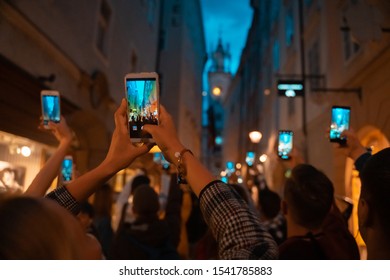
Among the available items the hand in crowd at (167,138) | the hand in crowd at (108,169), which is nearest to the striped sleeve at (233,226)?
the hand in crowd at (167,138)

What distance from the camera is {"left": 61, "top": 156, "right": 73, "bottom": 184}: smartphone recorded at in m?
1.97

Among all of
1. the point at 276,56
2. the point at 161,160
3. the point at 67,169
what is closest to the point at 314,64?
the point at 276,56

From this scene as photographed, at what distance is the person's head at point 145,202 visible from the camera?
2.19 metres

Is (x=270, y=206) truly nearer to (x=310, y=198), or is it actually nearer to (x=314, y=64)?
(x=310, y=198)

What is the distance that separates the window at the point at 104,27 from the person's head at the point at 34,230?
20.8ft

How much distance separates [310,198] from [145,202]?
1.05m

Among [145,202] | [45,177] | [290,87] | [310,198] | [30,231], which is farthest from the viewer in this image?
[290,87]

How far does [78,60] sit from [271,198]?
4496 mm

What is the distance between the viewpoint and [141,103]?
1.26 meters

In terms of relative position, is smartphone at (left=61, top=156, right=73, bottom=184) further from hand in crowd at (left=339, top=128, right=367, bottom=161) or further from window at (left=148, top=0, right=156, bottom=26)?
window at (left=148, top=0, right=156, bottom=26)

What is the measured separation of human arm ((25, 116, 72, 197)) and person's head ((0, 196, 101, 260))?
0.51 metres

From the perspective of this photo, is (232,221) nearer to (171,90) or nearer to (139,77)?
(139,77)

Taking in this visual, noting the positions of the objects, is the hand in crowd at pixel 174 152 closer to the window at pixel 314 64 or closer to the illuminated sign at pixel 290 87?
the illuminated sign at pixel 290 87
